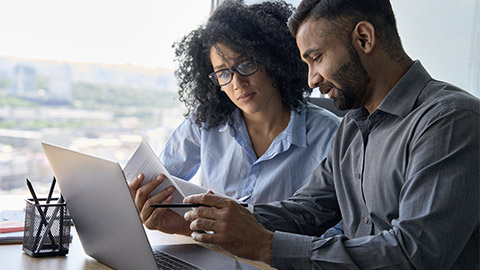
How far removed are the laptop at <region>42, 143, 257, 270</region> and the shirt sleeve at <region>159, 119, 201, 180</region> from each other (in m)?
0.77

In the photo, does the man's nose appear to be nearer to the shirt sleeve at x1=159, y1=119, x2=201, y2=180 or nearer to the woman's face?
the woman's face

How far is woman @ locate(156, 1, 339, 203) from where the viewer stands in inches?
78.5

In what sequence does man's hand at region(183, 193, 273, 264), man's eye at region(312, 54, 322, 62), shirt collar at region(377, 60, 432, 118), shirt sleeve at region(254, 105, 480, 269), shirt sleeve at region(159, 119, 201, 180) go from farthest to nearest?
shirt sleeve at region(159, 119, 201, 180), man's eye at region(312, 54, 322, 62), shirt collar at region(377, 60, 432, 118), man's hand at region(183, 193, 273, 264), shirt sleeve at region(254, 105, 480, 269)

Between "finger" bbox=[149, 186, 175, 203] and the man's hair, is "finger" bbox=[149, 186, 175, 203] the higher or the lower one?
the lower one

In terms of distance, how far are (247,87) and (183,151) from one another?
0.40 metres

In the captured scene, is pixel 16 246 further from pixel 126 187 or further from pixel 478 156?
pixel 478 156

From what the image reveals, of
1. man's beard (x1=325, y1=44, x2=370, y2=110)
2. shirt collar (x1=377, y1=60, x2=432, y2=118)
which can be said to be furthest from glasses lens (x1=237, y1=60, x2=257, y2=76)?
shirt collar (x1=377, y1=60, x2=432, y2=118)

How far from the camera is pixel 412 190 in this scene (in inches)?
45.5

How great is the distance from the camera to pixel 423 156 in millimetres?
1171

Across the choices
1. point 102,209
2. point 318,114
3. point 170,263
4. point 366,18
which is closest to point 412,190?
point 366,18

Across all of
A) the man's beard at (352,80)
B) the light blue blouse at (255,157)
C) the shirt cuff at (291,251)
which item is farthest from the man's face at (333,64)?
the light blue blouse at (255,157)

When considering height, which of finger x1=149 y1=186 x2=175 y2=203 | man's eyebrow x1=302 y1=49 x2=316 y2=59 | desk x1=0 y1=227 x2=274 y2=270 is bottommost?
desk x1=0 y1=227 x2=274 y2=270

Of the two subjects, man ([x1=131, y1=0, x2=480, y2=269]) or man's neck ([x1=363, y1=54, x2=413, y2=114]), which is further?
man's neck ([x1=363, y1=54, x2=413, y2=114])

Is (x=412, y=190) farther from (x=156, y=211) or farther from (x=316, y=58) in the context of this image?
(x=156, y=211)
